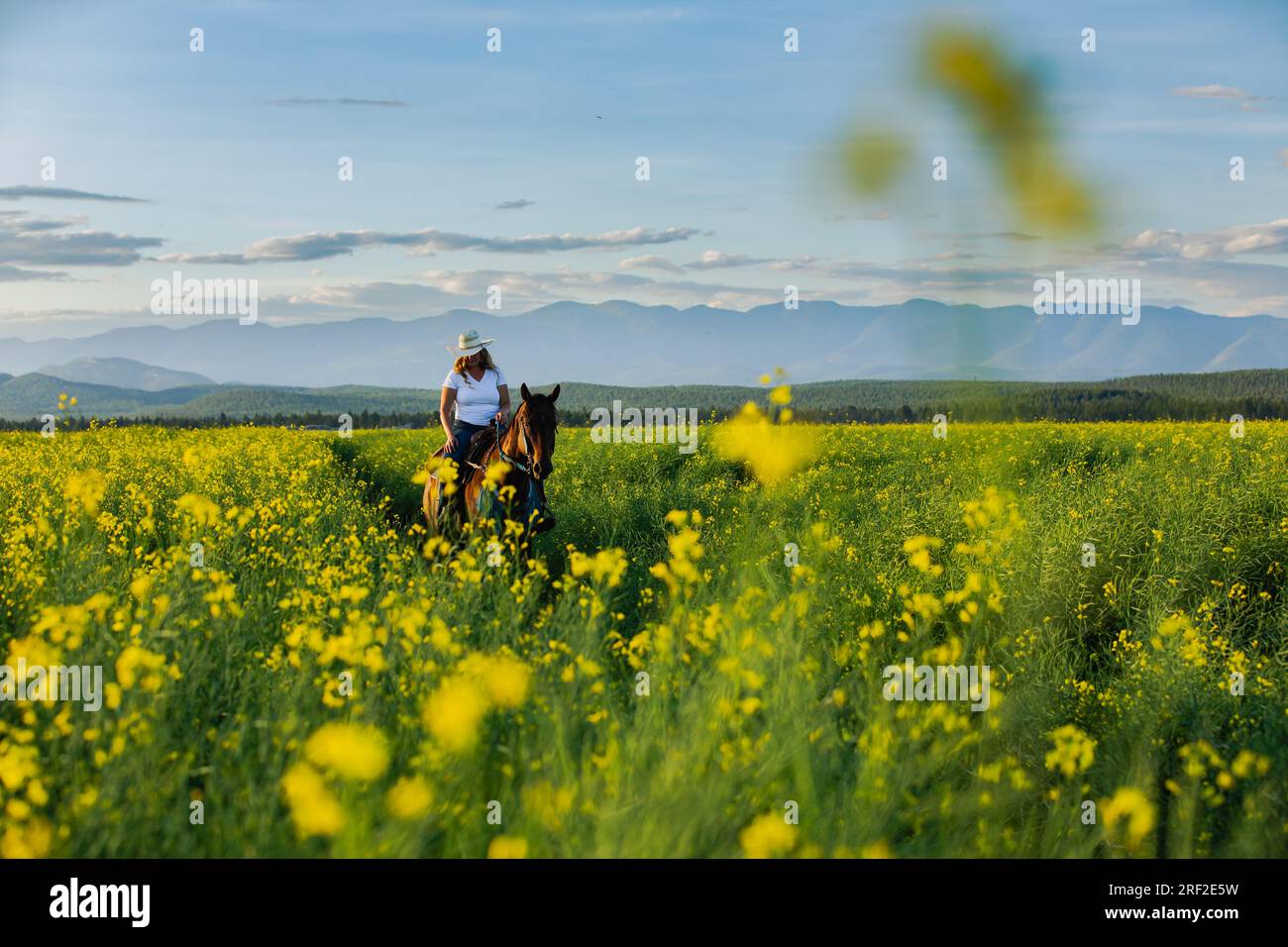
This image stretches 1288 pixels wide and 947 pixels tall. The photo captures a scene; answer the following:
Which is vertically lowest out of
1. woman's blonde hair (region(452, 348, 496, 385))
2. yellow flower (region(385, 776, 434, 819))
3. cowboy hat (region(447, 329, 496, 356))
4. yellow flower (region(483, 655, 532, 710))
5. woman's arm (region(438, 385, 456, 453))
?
yellow flower (region(385, 776, 434, 819))

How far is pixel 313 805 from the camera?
326 cm

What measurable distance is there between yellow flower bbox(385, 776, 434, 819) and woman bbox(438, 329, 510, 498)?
726cm

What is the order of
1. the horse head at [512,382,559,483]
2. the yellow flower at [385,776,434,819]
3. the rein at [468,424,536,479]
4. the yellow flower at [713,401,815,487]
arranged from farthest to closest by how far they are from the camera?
the rein at [468,424,536,479]
the horse head at [512,382,559,483]
the yellow flower at [713,401,815,487]
the yellow flower at [385,776,434,819]

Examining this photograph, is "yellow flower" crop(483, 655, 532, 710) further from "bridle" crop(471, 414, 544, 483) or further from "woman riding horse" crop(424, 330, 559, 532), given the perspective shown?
"bridle" crop(471, 414, 544, 483)

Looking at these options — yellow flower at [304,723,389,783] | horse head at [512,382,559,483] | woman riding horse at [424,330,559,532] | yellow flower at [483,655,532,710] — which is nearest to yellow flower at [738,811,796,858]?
yellow flower at [304,723,389,783]

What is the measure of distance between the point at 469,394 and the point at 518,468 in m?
1.63

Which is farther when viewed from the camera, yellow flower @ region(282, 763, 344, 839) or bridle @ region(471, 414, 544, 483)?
A: bridle @ region(471, 414, 544, 483)

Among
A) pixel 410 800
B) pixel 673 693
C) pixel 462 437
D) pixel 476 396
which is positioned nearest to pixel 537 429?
pixel 476 396

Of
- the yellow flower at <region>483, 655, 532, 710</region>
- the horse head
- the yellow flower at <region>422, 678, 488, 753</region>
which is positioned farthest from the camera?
the horse head

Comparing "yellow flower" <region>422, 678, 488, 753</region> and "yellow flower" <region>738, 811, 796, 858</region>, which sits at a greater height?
"yellow flower" <region>422, 678, 488, 753</region>

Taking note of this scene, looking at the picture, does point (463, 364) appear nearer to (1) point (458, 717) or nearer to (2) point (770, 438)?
(2) point (770, 438)

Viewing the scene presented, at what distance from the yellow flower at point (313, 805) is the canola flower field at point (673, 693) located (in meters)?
0.01

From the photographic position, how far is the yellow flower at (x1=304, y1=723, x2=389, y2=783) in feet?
10.6
